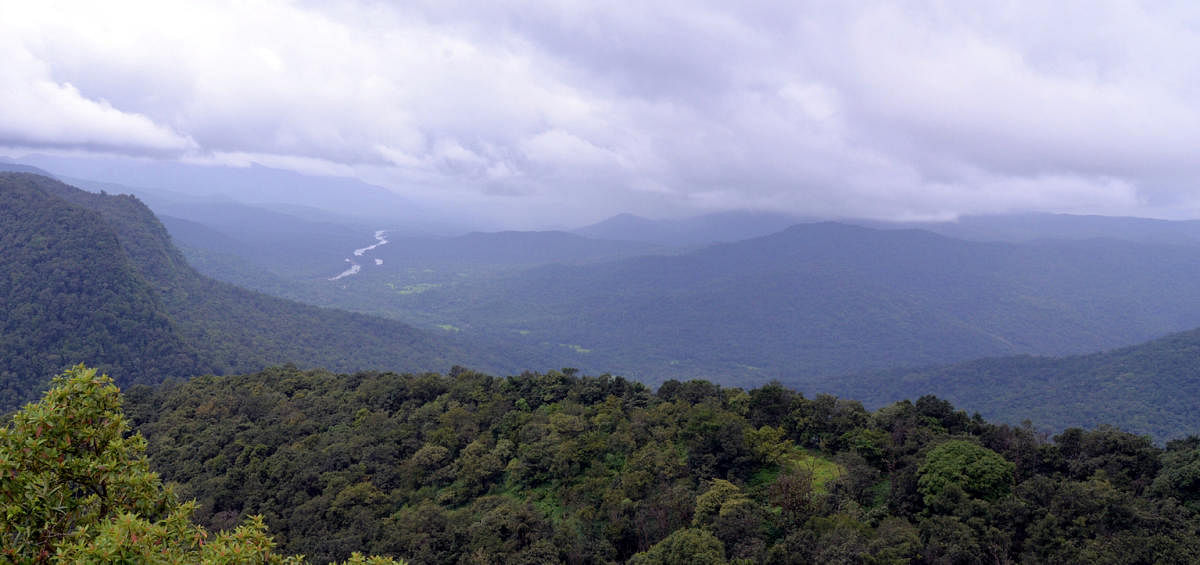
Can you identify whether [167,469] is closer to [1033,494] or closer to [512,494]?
[512,494]

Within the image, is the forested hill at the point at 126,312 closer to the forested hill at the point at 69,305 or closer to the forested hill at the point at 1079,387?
the forested hill at the point at 69,305

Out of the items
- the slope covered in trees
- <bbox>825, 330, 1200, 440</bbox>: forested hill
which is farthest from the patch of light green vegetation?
<bbox>825, 330, 1200, 440</bbox>: forested hill

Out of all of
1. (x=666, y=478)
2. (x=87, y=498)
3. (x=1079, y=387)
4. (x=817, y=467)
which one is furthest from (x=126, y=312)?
(x=1079, y=387)

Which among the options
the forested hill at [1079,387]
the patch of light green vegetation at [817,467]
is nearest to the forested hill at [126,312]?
the patch of light green vegetation at [817,467]

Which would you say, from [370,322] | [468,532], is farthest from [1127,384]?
[370,322]

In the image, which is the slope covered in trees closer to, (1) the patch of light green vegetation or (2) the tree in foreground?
(1) the patch of light green vegetation

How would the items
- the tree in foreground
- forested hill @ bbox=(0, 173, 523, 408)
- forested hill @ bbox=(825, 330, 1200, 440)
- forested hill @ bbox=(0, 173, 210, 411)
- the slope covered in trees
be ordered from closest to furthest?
the tree in foreground, the slope covered in trees, forested hill @ bbox=(0, 173, 210, 411), forested hill @ bbox=(0, 173, 523, 408), forested hill @ bbox=(825, 330, 1200, 440)
